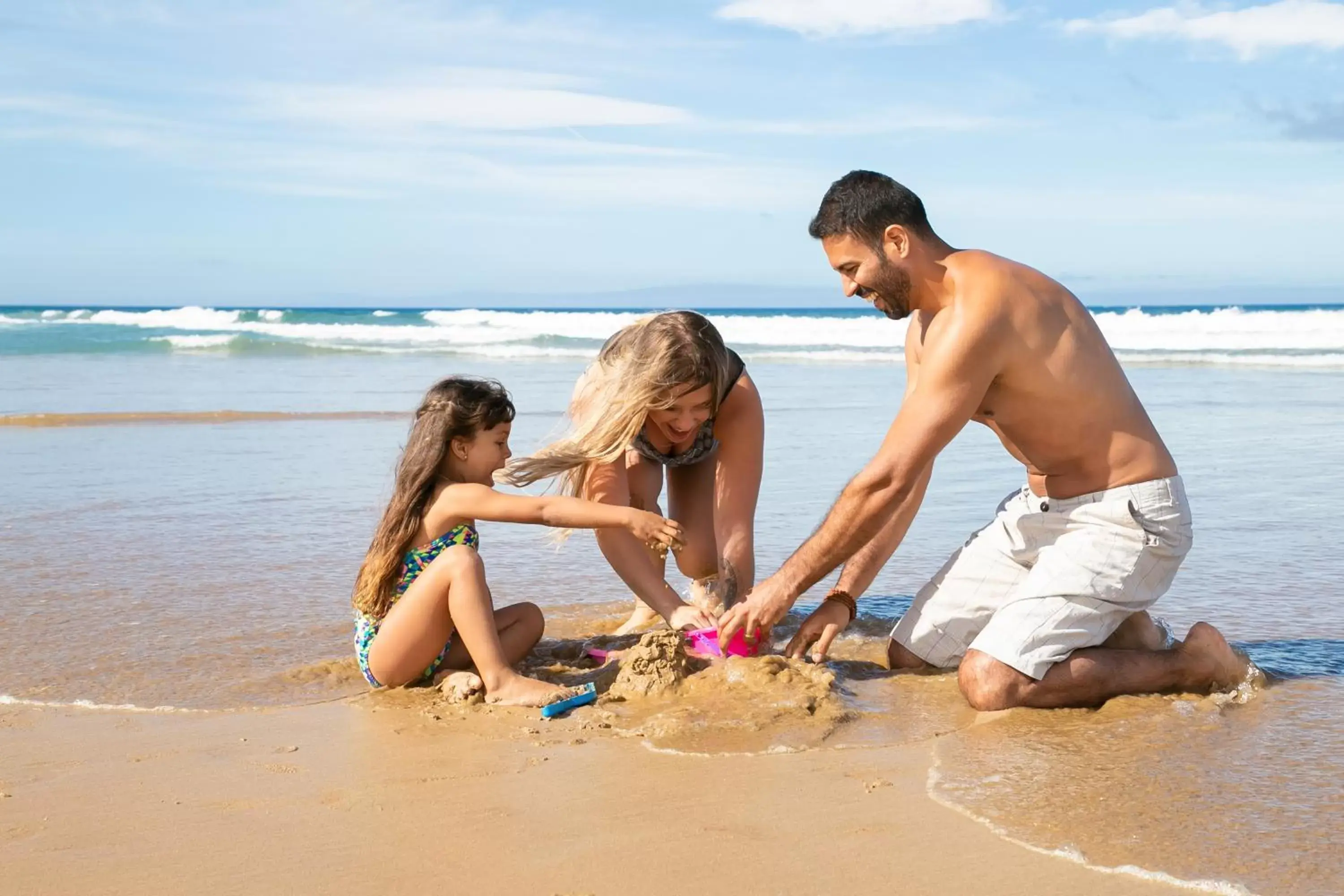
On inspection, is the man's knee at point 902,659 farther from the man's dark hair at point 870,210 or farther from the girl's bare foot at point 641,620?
the man's dark hair at point 870,210

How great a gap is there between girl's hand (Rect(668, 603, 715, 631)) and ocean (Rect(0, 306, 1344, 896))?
1.80ft

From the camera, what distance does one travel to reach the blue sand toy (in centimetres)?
361

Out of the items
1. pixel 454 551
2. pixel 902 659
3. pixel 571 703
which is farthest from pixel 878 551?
pixel 454 551

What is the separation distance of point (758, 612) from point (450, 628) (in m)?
0.99

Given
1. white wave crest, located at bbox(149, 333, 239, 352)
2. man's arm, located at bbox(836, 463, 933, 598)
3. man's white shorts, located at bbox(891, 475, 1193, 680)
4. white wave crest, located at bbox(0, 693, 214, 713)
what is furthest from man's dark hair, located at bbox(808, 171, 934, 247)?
white wave crest, located at bbox(149, 333, 239, 352)

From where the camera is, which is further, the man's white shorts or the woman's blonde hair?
the woman's blonde hair

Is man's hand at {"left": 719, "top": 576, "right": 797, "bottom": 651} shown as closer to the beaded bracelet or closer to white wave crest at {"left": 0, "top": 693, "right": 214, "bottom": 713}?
the beaded bracelet

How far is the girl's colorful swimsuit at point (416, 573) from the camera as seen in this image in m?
3.95

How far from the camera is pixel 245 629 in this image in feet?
15.1

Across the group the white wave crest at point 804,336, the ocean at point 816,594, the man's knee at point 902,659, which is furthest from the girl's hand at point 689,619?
the white wave crest at point 804,336

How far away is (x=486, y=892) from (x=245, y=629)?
255 centimetres

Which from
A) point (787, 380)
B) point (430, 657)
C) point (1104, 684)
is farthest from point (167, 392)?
point (1104, 684)

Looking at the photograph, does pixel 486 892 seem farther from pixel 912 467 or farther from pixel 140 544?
pixel 140 544

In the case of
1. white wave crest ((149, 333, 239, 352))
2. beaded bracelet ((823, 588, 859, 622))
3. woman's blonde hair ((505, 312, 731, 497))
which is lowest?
beaded bracelet ((823, 588, 859, 622))
